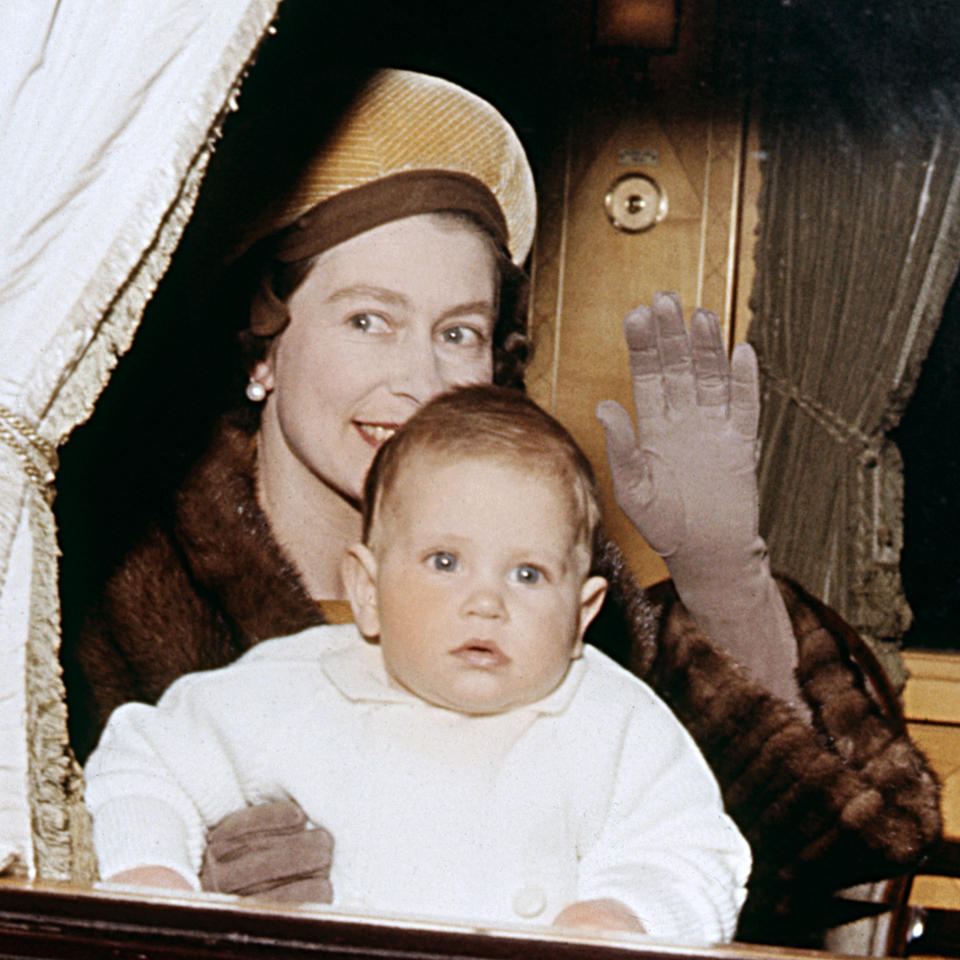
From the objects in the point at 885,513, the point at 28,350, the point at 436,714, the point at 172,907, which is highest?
the point at 28,350

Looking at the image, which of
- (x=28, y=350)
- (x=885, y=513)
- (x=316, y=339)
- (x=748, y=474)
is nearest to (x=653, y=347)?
(x=748, y=474)

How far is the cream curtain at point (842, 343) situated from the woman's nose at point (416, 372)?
52 centimetres

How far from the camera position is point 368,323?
1.29 metres

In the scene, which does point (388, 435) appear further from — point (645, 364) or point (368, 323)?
point (645, 364)

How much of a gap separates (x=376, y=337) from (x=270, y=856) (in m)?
0.55

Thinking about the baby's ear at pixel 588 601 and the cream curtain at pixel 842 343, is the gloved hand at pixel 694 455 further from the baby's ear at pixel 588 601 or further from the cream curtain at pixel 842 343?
the cream curtain at pixel 842 343

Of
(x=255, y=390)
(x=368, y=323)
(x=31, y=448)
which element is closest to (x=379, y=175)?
(x=368, y=323)

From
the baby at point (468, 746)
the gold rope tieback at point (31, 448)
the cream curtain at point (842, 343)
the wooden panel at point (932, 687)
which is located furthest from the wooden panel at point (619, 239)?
the gold rope tieback at point (31, 448)

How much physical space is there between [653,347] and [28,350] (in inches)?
24.8

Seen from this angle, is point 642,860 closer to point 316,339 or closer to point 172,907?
point 172,907

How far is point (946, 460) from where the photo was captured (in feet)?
5.02

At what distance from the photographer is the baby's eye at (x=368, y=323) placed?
4.20ft

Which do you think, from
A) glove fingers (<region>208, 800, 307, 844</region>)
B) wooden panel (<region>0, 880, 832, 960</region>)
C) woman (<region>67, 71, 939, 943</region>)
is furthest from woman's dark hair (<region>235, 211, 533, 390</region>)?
wooden panel (<region>0, 880, 832, 960</region>)

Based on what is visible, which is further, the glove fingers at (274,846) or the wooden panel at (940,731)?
the wooden panel at (940,731)
